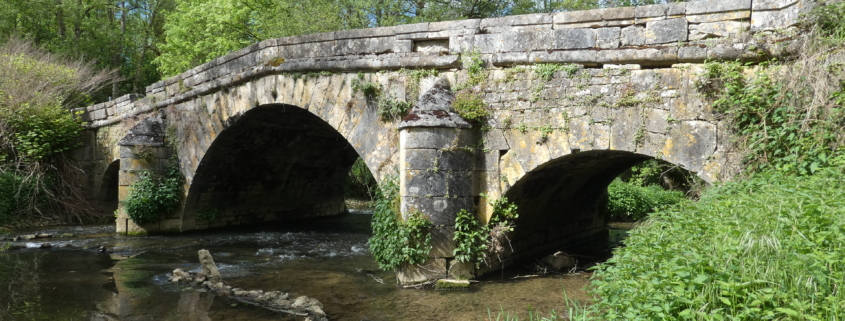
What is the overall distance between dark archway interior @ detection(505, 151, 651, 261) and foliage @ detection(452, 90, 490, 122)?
85 centimetres

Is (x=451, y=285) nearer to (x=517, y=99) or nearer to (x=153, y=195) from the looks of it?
(x=517, y=99)

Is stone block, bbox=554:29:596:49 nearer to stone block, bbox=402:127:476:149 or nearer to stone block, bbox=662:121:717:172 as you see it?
stone block, bbox=662:121:717:172

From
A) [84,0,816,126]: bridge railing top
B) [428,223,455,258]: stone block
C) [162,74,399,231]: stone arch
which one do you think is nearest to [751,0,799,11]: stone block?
[84,0,816,126]: bridge railing top

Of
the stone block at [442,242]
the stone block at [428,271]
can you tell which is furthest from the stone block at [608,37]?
the stone block at [428,271]

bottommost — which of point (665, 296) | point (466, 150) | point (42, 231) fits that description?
point (42, 231)

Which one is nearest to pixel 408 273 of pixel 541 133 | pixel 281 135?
pixel 541 133

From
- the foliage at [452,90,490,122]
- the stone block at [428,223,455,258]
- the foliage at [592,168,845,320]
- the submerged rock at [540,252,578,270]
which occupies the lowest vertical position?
the submerged rock at [540,252,578,270]

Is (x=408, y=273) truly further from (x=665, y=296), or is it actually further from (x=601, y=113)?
(x=665, y=296)

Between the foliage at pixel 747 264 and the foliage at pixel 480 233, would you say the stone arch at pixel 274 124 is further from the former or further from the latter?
the foliage at pixel 747 264

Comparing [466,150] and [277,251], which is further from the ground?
[466,150]

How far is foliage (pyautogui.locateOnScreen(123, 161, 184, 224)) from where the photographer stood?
1108cm

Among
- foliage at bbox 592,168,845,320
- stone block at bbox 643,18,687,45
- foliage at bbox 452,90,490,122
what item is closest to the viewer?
foliage at bbox 592,168,845,320

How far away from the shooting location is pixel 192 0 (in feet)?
65.6

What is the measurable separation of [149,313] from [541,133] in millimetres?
4330
